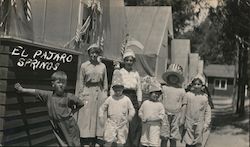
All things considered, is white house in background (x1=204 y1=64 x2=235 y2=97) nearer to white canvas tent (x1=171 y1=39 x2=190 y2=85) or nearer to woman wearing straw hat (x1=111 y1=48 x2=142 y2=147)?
white canvas tent (x1=171 y1=39 x2=190 y2=85)

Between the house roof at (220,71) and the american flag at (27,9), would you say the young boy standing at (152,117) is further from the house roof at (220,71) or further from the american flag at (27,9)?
the house roof at (220,71)

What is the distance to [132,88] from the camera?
27.8 feet

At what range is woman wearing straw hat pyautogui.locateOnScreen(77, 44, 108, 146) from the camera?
319 inches

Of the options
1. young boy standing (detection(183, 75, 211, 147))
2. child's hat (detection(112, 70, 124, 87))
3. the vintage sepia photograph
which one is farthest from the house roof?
child's hat (detection(112, 70, 124, 87))

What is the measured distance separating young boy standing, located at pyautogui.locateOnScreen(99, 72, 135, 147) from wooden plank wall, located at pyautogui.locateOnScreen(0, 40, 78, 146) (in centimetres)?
93

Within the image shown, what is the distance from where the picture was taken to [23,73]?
25.3ft

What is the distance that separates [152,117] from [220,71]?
70.9 metres

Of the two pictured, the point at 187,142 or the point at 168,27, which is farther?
the point at 168,27

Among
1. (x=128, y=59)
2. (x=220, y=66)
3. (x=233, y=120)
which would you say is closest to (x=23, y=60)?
(x=128, y=59)

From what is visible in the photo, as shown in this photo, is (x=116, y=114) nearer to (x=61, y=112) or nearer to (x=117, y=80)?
(x=117, y=80)

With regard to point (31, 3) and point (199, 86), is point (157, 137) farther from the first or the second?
point (31, 3)

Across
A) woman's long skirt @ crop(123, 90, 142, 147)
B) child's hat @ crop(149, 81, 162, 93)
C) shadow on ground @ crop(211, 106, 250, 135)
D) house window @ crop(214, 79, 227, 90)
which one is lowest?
shadow on ground @ crop(211, 106, 250, 135)

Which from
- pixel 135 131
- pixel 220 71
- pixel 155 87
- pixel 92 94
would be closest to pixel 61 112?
pixel 92 94

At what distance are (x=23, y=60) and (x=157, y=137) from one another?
8.35 ft
